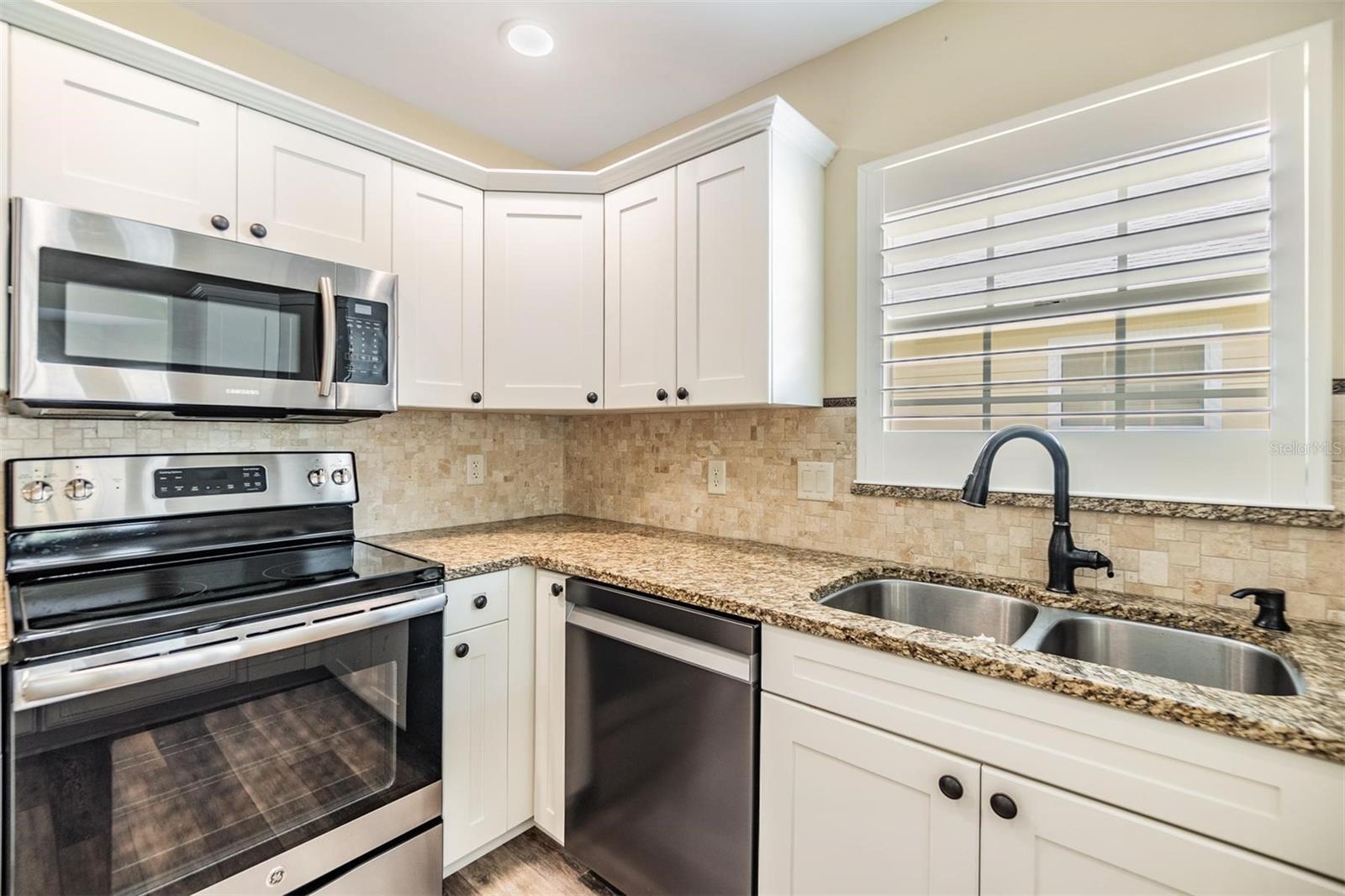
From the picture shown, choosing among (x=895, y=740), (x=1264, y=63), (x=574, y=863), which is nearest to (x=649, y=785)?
(x=574, y=863)

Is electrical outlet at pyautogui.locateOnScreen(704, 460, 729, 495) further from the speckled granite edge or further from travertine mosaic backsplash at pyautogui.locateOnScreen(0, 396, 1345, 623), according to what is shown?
the speckled granite edge

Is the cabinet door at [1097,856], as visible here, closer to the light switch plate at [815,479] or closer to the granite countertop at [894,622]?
the granite countertop at [894,622]

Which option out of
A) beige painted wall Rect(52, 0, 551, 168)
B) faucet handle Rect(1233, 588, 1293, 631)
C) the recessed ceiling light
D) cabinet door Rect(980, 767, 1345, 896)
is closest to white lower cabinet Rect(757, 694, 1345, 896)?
cabinet door Rect(980, 767, 1345, 896)

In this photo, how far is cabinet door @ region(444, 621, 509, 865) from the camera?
164 centimetres

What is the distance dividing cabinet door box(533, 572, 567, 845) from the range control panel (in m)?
0.72

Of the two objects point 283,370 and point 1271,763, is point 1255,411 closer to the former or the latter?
point 1271,763

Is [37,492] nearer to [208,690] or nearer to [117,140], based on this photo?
[208,690]

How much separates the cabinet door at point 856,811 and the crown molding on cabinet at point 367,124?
4.98ft

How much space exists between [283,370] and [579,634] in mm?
1062

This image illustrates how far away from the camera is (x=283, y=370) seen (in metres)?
1.59

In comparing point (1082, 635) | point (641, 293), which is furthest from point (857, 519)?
point (641, 293)

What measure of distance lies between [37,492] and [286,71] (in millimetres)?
1411

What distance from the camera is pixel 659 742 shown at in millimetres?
1483

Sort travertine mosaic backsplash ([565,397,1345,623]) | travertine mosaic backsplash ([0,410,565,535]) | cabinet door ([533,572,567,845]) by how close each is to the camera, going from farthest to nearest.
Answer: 1. cabinet door ([533,572,567,845])
2. travertine mosaic backsplash ([0,410,565,535])
3. travertine mosaic backsplash ([565,397,1345,623])
